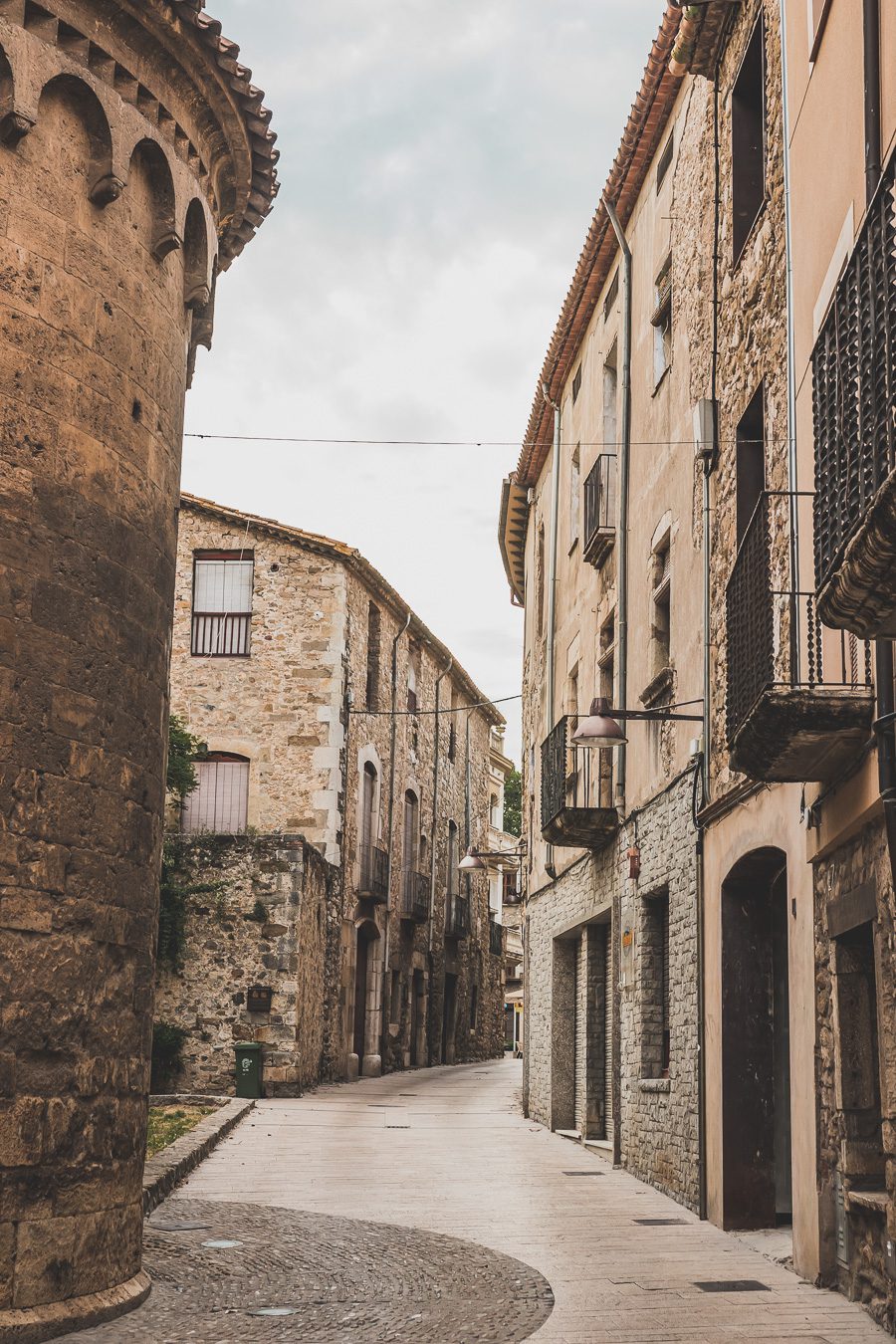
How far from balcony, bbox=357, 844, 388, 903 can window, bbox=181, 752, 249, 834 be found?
3340 mm

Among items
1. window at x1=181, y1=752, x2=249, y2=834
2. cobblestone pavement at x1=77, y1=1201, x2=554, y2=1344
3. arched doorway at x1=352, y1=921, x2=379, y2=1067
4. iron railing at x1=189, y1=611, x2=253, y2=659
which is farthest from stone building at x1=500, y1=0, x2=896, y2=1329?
arched doorway at x1=352, y1=921, x2=379, y2=1067

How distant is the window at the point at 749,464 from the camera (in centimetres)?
1062

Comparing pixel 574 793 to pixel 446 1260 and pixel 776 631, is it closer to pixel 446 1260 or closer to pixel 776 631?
pixel 776 631

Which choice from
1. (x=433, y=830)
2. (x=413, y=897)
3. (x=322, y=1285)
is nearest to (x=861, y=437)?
(x=322, y=1285)

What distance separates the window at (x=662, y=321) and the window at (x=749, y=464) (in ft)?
10.9

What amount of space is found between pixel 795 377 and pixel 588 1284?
5176 millimetres

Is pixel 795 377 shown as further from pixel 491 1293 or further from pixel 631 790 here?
pixel 631 790

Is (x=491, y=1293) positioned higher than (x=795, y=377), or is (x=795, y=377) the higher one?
(x=795, y=377)

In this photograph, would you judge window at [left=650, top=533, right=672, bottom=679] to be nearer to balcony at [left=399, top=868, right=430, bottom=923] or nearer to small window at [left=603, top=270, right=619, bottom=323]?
small window at [left=603, top=270, right=619, bottom=323]

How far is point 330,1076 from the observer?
83.4ft

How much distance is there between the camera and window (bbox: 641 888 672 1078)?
519 inches

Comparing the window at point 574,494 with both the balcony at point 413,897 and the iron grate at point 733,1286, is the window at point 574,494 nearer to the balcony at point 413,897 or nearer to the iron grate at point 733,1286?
the iron grate at point 733,1286

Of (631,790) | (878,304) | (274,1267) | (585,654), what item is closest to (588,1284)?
(274,1267)

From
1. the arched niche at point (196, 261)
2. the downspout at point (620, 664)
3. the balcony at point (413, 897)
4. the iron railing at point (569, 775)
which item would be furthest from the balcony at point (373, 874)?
the arched niche at point (196, 261)
